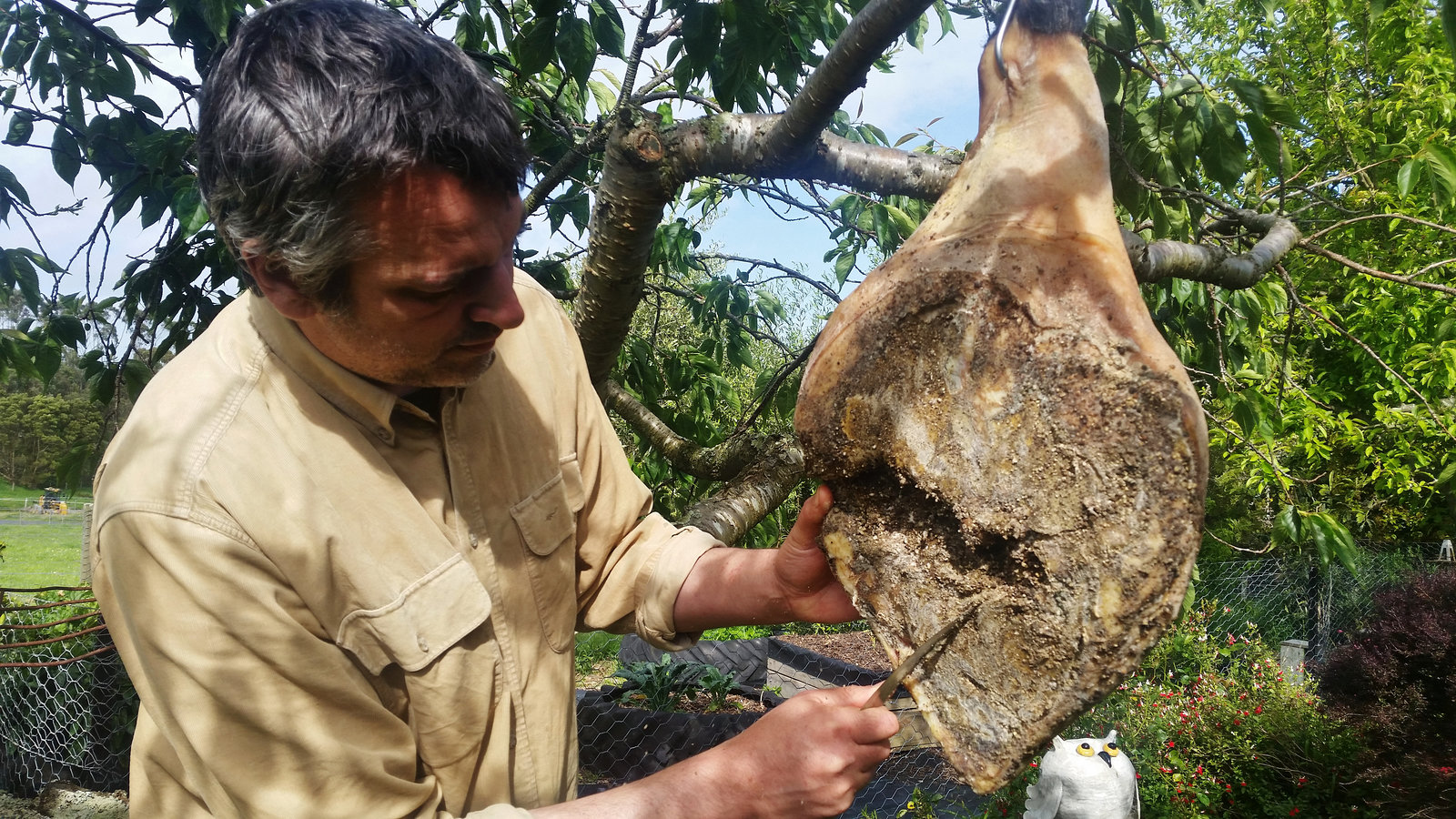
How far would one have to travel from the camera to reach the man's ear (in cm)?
122

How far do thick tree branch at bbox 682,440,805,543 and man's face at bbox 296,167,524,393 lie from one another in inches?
33.7

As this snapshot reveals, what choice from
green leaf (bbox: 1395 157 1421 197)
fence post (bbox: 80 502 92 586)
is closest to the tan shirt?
fence post (bbox: 80 502 92 586)

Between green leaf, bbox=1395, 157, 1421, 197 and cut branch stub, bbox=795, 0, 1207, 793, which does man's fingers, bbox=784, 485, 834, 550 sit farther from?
green leaf, bbox=1395, 157, 1421, 197

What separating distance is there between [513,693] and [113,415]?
169 centimetres

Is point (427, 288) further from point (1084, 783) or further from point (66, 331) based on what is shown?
point (1084, 783)

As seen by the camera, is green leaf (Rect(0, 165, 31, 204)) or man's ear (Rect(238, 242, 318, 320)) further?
green leaf (Rect(0, 165, 31, 204))

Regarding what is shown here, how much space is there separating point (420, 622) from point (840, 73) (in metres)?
1.12

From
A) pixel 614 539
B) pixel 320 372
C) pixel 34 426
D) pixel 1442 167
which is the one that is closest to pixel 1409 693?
pixel 1442 167

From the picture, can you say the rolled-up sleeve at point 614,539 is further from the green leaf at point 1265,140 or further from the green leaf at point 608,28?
the green leaf at point 1265,140

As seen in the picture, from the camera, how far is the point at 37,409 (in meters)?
13.7

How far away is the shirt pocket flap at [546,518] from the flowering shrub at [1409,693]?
3.92 m

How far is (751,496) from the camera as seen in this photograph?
7.14 feet

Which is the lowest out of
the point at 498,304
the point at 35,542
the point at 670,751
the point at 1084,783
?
the point at 35,542

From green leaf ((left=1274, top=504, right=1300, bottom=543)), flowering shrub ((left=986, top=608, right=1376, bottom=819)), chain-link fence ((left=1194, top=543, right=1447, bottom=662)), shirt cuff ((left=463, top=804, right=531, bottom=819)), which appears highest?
green leaf ((left=1274, top=504, right=1300, bottom=543))
